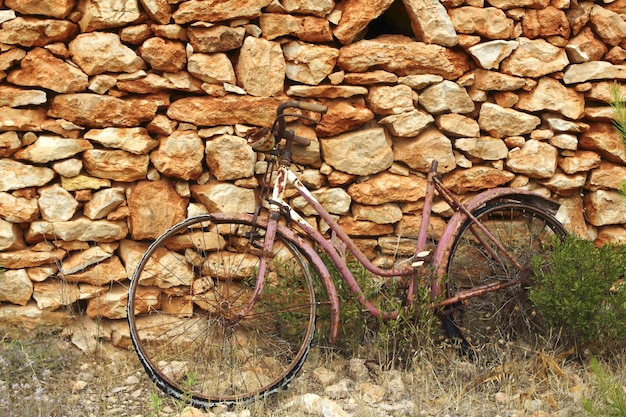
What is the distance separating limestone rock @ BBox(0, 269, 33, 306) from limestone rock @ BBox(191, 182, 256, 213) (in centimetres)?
97

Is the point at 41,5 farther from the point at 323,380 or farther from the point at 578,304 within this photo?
the point at 578,304

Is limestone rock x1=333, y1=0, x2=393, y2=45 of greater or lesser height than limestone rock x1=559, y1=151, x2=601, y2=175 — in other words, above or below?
above

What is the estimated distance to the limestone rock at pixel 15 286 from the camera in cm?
346

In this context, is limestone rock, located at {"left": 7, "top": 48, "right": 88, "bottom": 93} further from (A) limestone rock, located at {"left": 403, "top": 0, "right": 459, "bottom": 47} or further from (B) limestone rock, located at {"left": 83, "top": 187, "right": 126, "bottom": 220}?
(A) limestone rock, located at {"left": 403, "top": 0, "right": 459, "bottom": 47}

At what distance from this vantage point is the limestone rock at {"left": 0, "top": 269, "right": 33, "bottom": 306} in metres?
3.46

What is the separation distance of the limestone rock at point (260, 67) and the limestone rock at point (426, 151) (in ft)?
2.65

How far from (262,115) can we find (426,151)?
0.97 m

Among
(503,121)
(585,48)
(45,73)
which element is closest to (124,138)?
(45,73)

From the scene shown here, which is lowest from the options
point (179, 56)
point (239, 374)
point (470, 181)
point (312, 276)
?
point (239, 374)

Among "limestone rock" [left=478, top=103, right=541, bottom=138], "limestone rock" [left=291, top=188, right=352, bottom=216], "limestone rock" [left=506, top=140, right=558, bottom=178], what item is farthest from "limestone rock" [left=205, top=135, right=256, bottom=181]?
"limestone rock" [left=506, top=140, right=558, bottom=178]

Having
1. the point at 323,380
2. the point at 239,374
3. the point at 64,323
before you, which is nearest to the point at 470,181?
the point at 323,380

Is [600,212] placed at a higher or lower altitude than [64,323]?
higher

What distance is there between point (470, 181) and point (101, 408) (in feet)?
7.73

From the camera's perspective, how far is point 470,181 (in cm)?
396
